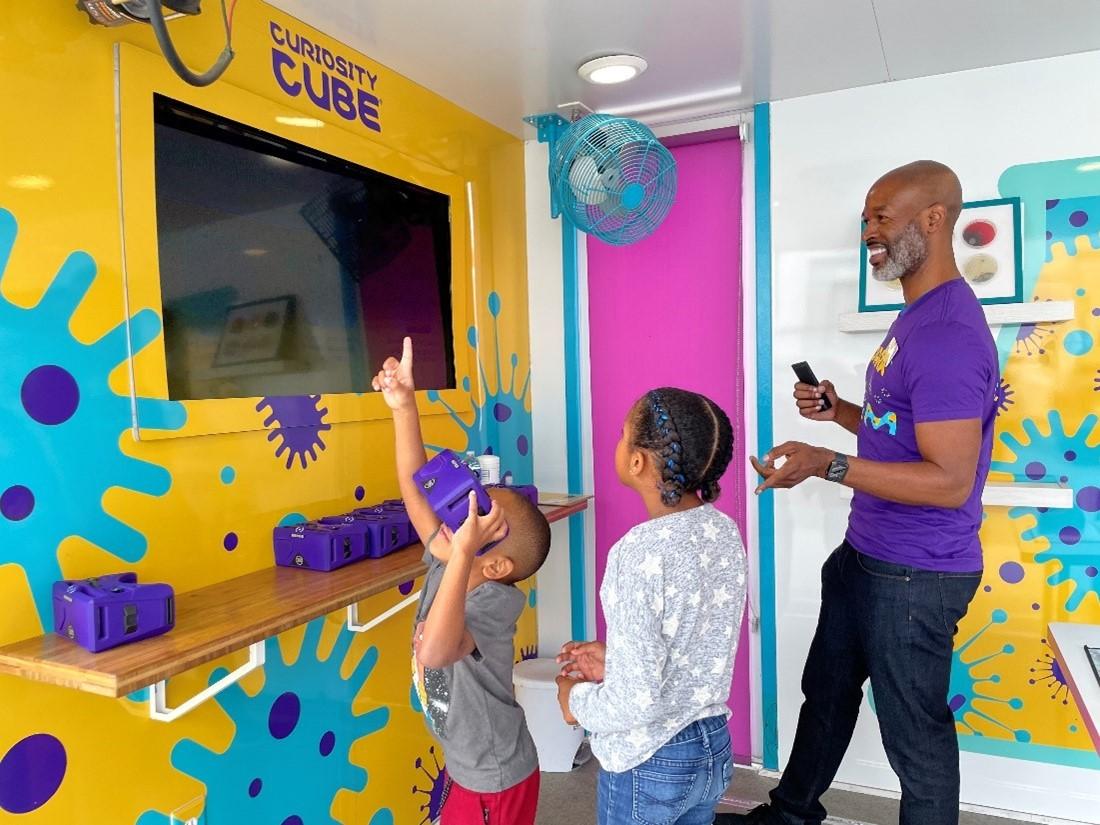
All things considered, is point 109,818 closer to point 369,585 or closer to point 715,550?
point 369,585

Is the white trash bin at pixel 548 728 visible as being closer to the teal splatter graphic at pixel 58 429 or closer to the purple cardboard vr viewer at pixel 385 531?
the purple cardboard vr viewer at pixel 385 531

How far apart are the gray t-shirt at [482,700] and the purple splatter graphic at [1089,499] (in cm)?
191

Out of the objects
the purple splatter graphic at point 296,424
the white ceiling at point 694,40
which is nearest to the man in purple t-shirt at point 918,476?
the white ceiling at point 694,40

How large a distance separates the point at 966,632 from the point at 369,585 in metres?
1.97

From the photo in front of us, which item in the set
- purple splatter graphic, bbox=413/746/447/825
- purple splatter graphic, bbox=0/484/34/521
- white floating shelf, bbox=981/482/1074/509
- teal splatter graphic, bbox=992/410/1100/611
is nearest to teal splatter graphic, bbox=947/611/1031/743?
teal splatter graphic, bbox=992/410/1100/611

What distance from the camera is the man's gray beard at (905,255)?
1.88 metres

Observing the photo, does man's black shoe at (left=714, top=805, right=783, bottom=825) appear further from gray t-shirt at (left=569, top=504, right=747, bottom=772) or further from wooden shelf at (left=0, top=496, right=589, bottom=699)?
wooden shelf at (left=0, top=496, right=589, bottom=699)

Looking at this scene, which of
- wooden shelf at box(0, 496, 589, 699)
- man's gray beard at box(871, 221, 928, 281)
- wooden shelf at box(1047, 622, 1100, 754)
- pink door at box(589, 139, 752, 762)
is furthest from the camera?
pink door at box(589, 139, 752, 762)

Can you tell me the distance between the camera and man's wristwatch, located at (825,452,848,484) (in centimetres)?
175

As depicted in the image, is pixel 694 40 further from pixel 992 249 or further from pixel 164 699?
pixel 164 699

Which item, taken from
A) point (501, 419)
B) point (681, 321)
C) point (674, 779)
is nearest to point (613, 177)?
point (681, 321)

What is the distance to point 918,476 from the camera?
1679 millimetres

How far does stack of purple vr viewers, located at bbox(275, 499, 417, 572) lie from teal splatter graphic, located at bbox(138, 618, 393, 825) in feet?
0.70

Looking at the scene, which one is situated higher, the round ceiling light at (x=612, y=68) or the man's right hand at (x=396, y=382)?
the round ceiling light at (x=612, y=68)
